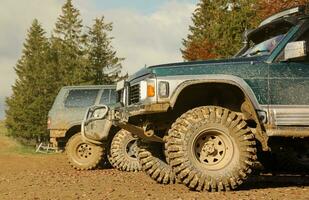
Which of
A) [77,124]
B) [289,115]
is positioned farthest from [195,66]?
[77,124]

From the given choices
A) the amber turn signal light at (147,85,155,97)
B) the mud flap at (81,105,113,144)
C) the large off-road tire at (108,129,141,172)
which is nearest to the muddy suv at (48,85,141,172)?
the large off-road tire at (108,129,141,172)

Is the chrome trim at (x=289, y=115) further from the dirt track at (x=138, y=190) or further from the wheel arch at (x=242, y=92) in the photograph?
the dirt track at (x=138, y=190)

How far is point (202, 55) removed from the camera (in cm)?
3444

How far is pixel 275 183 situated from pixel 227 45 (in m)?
20.7

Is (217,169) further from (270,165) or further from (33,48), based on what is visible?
(33,48)

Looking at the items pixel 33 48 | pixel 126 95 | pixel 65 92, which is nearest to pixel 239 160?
pixel 126 95

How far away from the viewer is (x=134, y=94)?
336 inches

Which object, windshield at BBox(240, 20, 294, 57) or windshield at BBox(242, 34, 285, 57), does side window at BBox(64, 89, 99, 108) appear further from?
windshield at BBox(242, 34, 285, 57)

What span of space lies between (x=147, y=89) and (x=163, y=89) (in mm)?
247

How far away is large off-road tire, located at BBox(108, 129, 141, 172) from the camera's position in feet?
43.8

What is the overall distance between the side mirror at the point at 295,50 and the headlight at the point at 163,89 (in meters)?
1.67

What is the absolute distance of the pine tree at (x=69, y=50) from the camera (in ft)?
165

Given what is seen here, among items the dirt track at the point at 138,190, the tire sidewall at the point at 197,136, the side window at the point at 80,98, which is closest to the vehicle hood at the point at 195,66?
the tire sidewall at the point at 197,136

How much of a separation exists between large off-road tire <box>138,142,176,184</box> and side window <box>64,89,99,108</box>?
6773 millimetres
